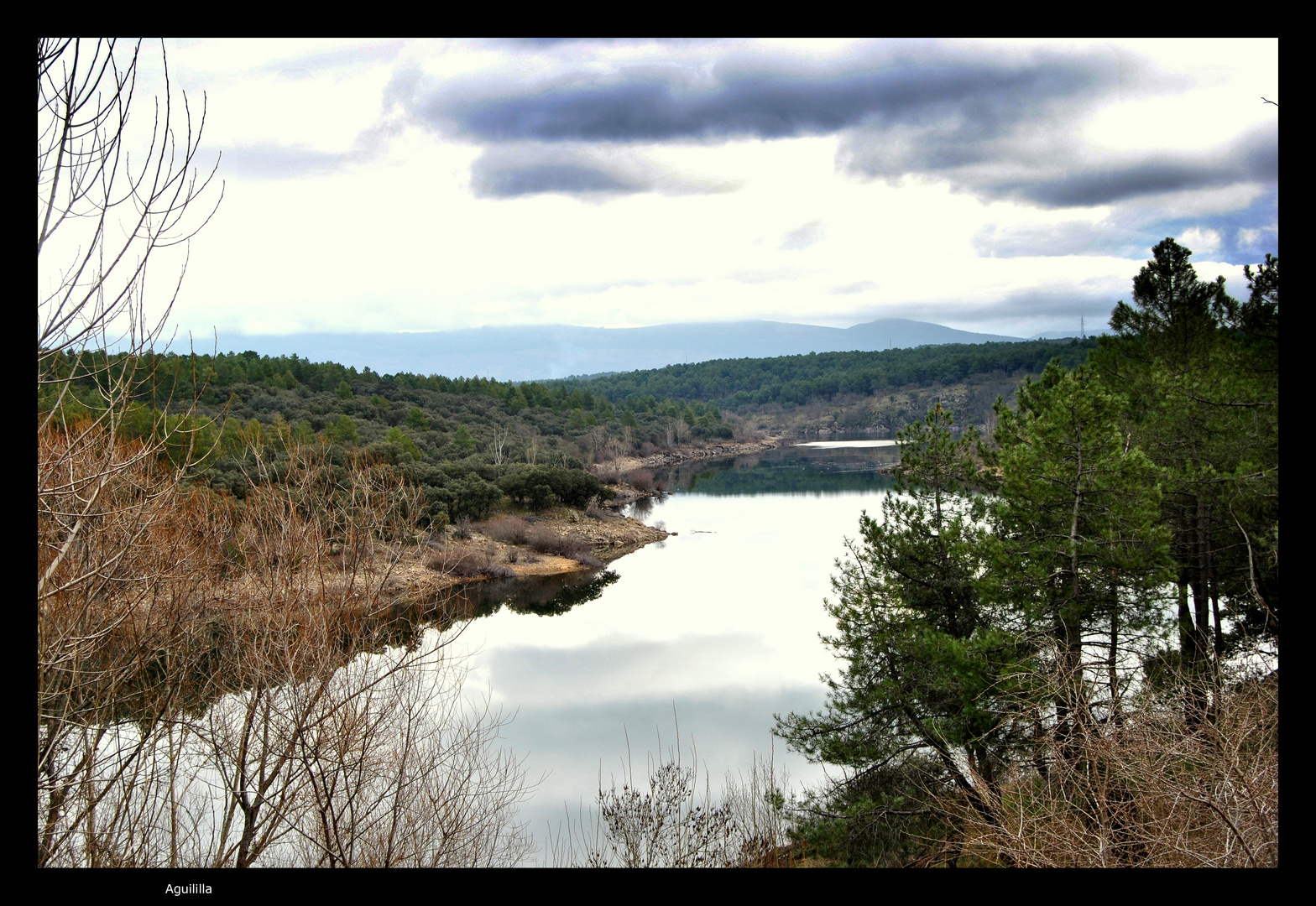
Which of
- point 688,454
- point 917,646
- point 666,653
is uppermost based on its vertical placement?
point 688,454

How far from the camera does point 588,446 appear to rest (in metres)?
41.4

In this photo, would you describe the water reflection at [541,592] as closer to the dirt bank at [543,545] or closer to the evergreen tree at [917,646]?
the dirt bank at [543,545]

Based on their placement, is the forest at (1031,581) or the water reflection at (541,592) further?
the water reflection at (541,592)

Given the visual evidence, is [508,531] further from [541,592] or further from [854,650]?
[854,650]

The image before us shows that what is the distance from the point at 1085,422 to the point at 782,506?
21.5 metres

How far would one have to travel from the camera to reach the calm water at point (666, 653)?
366 inches

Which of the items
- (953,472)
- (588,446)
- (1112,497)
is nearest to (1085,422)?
(1112,497)

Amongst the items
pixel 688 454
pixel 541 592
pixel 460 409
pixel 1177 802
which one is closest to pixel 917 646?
pixel 1177 802

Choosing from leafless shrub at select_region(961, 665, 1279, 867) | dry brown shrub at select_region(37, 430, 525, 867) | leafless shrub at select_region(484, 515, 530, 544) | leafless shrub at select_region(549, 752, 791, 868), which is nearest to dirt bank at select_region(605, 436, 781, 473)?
leafless shrub at select_region(484, 515, 530, 544)

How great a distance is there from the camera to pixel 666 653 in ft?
Result: 43.9

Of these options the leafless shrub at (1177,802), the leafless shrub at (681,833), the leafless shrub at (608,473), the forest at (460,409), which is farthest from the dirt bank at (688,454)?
the leafless shrub at (1177,802)

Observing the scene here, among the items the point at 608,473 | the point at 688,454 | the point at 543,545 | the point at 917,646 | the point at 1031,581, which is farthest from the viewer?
the point at 688,454

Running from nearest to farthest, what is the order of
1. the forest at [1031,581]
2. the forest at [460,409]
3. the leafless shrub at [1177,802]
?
the leafless shrub at [1177,802], the forest at [1031,581], the forest at [460,409]

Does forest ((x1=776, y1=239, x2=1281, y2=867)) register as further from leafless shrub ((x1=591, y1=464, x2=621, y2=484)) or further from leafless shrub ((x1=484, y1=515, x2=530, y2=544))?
leafless shrub ((x1=591, y1=464, x2=621, y2=484))
